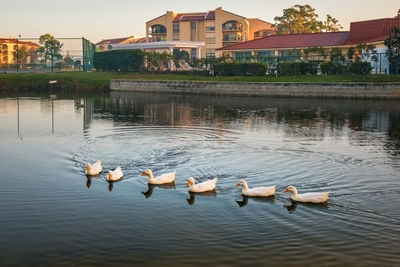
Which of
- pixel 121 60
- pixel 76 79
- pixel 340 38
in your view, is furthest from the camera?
pixel 340 38

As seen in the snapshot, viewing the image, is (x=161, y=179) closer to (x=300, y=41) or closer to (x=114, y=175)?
(x=114, y=175)

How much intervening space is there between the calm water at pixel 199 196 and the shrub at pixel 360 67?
709 inches

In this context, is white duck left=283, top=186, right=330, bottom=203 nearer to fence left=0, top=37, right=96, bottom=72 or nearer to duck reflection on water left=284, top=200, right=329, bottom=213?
duck reflection on water left=284, top=200, right=329, bottom=213

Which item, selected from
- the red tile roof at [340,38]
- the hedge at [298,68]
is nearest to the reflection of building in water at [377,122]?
the hedge at [298,68]

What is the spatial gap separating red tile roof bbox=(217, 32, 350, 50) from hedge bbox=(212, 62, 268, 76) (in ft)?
41.1

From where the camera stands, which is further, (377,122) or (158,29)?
(158,29)

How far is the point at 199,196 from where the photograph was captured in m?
11.9

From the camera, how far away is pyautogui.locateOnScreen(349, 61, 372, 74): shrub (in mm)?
41375

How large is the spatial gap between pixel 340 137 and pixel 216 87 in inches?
927

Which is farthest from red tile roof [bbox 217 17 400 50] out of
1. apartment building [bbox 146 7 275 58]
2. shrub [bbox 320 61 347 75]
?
apartment building [bbox 146 7 275 58]

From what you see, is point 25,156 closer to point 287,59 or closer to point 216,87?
point 216,87

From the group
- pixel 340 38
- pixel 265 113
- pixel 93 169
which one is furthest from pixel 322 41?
pixel 93 169

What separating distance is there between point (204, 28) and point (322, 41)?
123 ft

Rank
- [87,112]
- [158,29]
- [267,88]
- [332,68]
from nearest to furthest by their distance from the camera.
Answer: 1. [87,112]
2. [267,88]
3. [332,68]
4. [158,29]
